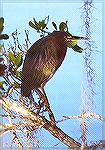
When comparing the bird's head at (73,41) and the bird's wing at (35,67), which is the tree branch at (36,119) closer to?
the bird's wing at (35,67)

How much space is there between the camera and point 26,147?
31.3 inches

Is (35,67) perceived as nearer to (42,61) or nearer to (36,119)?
(42,61)

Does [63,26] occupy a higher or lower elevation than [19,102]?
higher

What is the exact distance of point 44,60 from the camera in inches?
31.7

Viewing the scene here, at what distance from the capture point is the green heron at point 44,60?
0.80 meters

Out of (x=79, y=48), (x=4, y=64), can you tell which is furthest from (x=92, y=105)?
(x=4, y=64)

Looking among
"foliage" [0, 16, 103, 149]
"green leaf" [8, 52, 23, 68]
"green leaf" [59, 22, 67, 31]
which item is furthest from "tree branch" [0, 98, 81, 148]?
"green leaf" [59, 22, 67, 31]

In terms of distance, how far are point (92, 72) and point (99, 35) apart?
0.34ft

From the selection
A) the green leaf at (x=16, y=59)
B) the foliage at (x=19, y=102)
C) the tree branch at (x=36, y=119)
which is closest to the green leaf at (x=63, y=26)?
the foliage at (x=19, y=102)

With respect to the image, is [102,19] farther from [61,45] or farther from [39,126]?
[39,126]

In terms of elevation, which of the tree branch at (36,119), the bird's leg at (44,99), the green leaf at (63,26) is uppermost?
the green leaf at (63,26)

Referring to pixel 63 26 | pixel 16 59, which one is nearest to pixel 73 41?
pixel 63 26

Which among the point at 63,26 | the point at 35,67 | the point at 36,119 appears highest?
the point at 63,26

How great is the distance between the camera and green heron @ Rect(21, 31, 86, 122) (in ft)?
2.61
